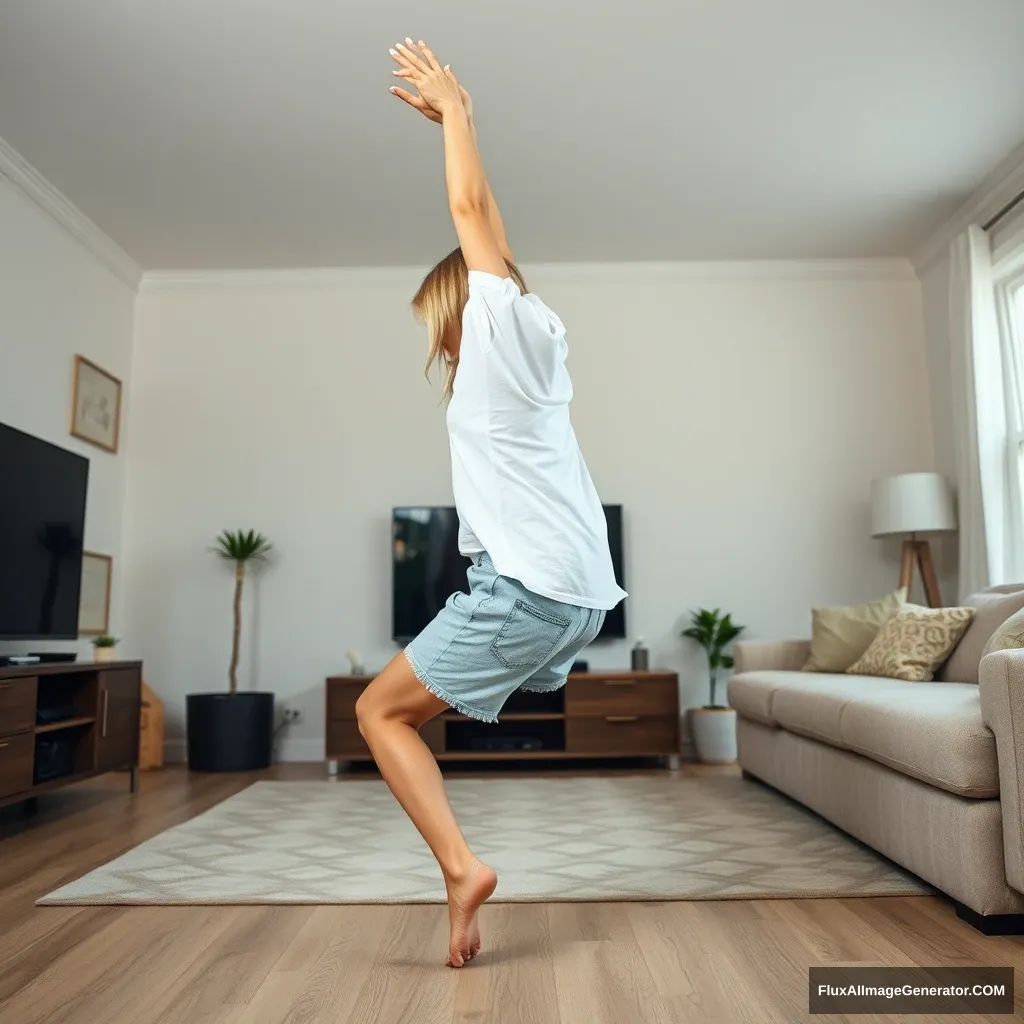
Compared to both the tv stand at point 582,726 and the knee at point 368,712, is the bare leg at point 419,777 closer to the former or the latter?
the knee at point 368,712

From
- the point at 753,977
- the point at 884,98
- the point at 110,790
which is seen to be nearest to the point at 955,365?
the point at 884,98

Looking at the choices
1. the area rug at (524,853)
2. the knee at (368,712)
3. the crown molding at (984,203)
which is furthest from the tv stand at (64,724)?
the crown molding at (984,203)

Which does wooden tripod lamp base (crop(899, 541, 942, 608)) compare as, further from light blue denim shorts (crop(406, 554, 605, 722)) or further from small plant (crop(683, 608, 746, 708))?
light blue denim shorts (crop(406, 554, 605, 722))

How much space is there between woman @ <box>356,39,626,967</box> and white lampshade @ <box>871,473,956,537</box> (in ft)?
11.3

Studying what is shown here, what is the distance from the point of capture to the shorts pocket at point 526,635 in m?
1.63

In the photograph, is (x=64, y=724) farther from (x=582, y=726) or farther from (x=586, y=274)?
(x=586, y=274)

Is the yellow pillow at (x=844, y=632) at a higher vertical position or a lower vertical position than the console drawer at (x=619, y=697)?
higher

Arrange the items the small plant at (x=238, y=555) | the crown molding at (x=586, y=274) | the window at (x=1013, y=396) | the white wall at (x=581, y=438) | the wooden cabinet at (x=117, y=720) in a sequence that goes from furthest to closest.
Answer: the crown molding at (x=586, y=274) → the white wall at (x=581, y=438) → the small plant at (x=238, y=555) → the window at (x=1013, y=396) → the wooden cabinet at (x=117, y=720)

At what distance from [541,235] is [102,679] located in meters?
3.06

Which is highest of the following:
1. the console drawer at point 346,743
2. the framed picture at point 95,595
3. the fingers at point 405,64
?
the fingers at point 405,64

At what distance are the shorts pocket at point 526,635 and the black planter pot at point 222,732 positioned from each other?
11.3 feet

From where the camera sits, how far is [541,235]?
5160mm

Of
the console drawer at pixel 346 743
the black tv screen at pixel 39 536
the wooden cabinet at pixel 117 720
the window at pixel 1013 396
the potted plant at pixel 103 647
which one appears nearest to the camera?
the black tv screen at pixel 39 536

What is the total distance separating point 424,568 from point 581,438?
1.16 metres
